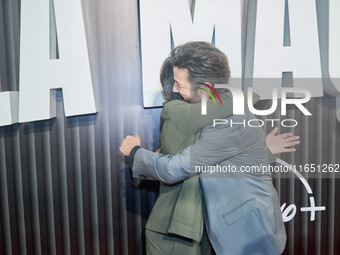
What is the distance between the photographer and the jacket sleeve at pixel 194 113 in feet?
5.39

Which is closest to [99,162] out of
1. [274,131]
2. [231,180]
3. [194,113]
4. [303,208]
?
[194,113]

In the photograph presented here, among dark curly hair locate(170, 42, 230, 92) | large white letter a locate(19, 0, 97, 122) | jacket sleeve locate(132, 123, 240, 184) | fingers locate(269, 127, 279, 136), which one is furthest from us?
fingers locate(269, 127, 279, 136)

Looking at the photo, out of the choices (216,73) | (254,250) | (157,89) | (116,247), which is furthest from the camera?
(116,247)

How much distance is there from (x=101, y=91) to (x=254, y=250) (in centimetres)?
123

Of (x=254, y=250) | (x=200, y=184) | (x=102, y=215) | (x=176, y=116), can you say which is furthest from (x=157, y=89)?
(x=254, y=250)

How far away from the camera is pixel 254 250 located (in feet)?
5.27

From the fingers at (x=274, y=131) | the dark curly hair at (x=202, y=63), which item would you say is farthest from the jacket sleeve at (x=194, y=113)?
the fingers at (x=274, y=131)

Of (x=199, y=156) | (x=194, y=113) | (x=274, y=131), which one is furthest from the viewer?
(x=274, y=131)

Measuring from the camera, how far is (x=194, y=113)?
1.69 metres

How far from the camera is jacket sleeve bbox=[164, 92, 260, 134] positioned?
1642mm

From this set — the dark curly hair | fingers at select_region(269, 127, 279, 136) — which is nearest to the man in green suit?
the dark curly hair

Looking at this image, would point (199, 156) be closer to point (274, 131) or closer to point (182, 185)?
point (182, 185)

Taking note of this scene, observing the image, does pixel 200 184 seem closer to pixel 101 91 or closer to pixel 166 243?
pixel 166 243

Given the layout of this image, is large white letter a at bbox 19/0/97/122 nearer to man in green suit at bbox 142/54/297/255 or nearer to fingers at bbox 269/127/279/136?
man in green suit at bbox 142/54/297/255
